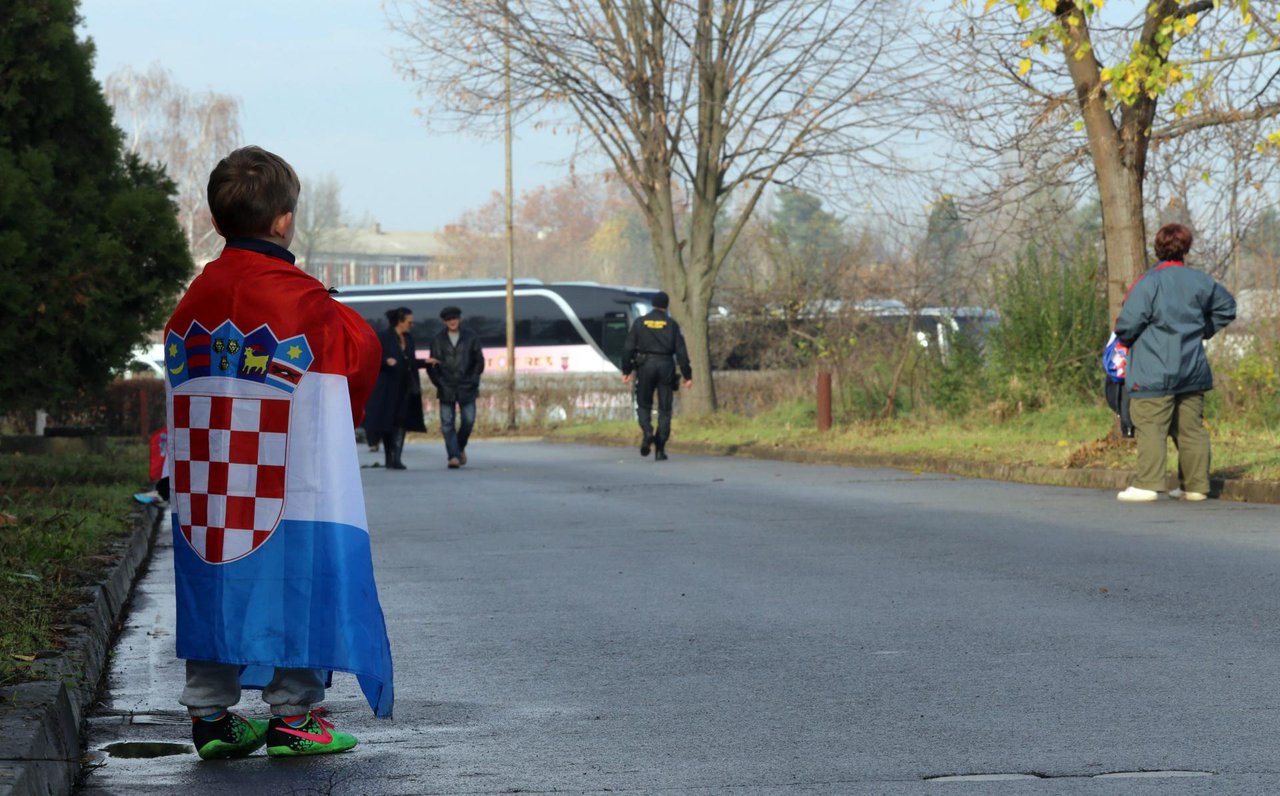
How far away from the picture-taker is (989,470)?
16.7 meters

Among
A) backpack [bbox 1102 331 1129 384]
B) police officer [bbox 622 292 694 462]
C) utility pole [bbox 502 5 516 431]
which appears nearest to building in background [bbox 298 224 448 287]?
utility pole [bbox 502 5 516 431]

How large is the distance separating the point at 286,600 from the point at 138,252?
10.3 m

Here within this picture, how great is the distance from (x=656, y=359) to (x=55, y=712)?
56.6ft

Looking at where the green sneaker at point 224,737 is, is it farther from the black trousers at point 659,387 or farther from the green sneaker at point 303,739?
the black trousers at point 659,387

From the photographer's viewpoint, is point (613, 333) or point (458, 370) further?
point (613, 333)

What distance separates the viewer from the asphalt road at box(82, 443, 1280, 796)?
4672 millimetres

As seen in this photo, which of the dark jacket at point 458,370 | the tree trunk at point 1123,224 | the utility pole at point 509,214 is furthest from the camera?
the utility pole at point 509,214

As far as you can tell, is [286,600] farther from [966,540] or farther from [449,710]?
[966,540]

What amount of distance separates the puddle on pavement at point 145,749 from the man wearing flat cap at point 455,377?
53.5 ft

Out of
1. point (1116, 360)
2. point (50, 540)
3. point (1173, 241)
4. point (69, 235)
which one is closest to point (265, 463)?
point (50, 540)

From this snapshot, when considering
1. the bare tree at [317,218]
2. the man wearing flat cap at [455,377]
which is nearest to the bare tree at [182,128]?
the bare tree at [317,218]

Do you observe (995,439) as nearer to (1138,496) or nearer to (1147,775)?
(1138,496)

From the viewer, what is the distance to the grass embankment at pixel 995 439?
15.3 meters

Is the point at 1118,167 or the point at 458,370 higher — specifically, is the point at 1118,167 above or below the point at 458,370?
above
